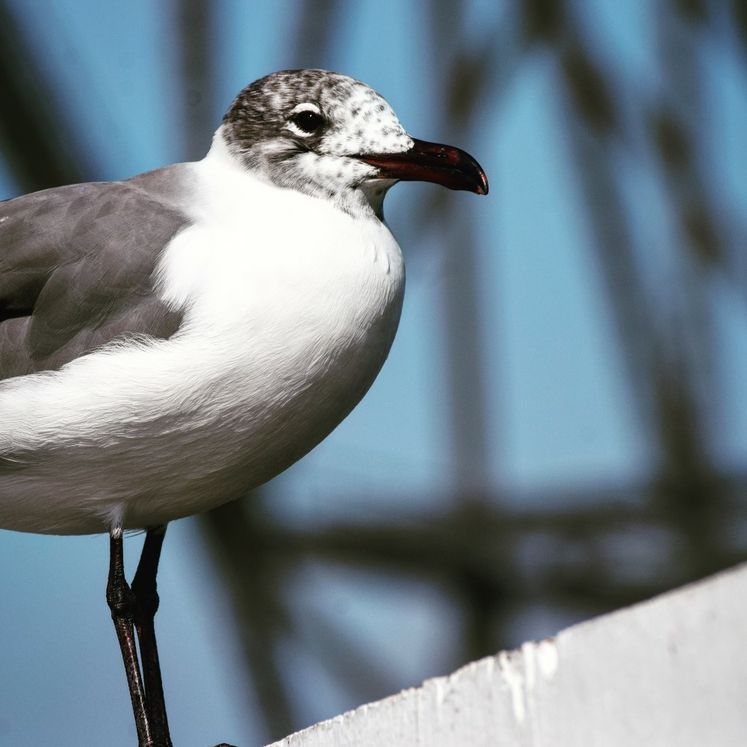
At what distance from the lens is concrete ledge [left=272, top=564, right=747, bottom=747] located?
99 centimetres

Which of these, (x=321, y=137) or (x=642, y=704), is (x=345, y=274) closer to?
(x=321, y=137)

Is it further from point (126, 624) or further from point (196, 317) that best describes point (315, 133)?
point (126, 624)

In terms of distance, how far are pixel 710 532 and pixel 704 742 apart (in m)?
3.06

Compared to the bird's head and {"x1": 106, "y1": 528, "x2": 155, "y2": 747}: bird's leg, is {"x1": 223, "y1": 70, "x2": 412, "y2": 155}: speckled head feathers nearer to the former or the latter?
the bird's head

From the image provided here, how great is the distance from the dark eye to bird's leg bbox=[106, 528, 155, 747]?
79cm

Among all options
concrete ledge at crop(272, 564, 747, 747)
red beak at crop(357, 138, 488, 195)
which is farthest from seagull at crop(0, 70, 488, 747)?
concrete ledge at crop(272, 564, 747, 747)

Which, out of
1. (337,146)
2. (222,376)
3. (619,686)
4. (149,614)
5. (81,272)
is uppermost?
(337,146)

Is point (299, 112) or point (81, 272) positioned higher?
point (299, 112)

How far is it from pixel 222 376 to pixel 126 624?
0.59 m

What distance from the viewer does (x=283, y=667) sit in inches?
182

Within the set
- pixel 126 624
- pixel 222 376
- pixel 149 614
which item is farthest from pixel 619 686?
pixel 149 614

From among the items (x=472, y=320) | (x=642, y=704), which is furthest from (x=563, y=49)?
(x=642, y=704)

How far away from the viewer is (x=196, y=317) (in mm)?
2152

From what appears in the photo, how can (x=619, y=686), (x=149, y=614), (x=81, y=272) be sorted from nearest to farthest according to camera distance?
(x=619, y=686) < (x=81, y=272) < (x=149, y=614)
